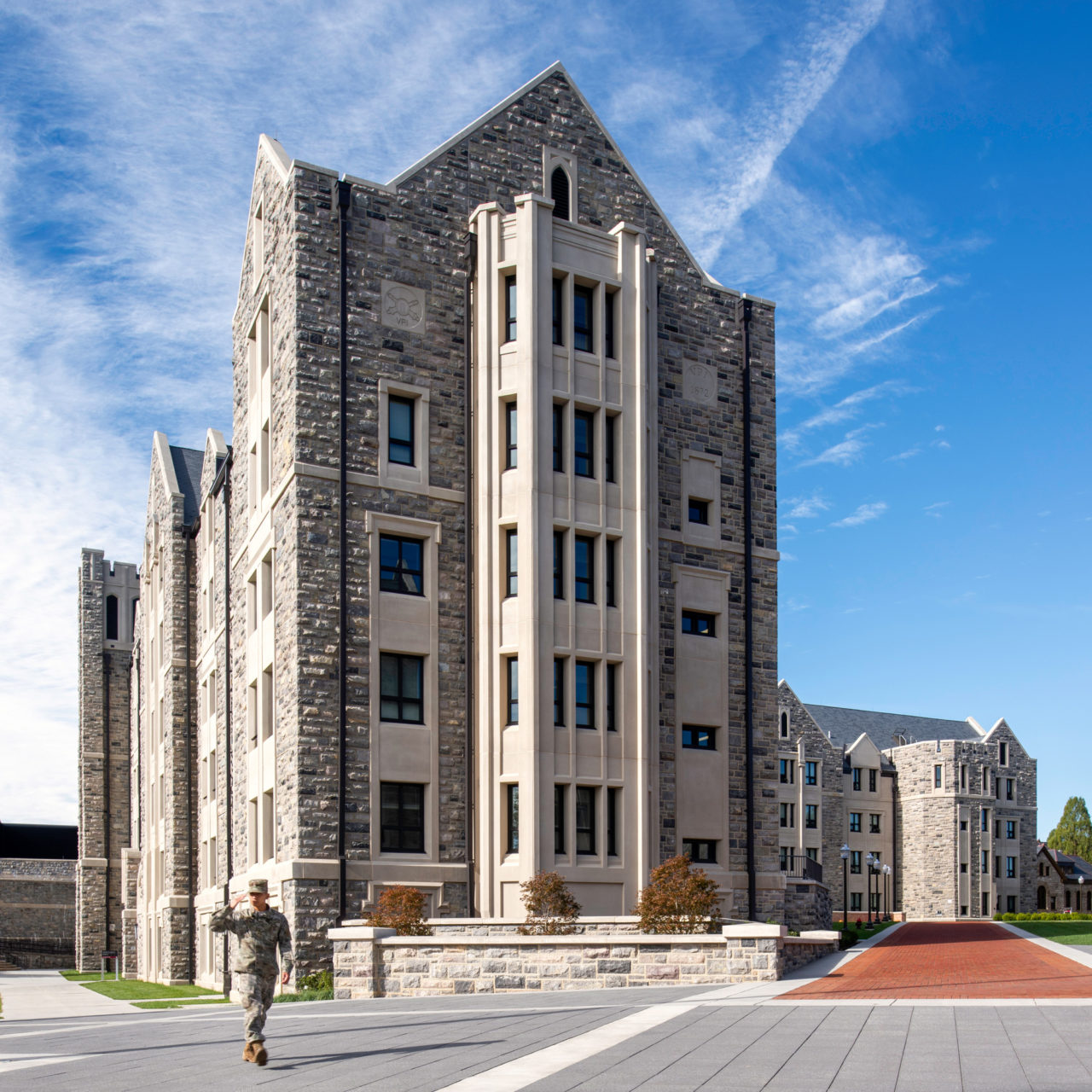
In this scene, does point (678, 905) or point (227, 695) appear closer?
point (678, 905)

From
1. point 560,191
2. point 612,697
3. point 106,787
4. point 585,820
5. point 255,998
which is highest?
point 560,191

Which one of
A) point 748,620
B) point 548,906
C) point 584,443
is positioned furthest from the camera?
point 748,620

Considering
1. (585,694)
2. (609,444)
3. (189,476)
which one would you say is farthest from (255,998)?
(189,476)

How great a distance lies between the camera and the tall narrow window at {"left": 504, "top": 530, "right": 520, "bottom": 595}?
25.2 meters

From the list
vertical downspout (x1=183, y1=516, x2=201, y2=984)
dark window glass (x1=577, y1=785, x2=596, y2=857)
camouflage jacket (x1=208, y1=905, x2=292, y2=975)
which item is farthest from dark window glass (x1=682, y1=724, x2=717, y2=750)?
vertical downspout (x1=183, y1=516, x2=201, y2=984)

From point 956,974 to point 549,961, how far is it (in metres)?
6.23

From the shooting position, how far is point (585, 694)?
25328mm

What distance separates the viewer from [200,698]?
125 feet

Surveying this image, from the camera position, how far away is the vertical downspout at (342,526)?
23.2 meters

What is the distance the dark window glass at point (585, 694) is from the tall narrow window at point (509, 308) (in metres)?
7.06

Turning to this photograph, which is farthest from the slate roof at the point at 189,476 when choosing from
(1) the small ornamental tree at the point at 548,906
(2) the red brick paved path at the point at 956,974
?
(2) the red brick paved path at the point at 956,974

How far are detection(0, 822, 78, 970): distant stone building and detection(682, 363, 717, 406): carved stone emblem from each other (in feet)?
161

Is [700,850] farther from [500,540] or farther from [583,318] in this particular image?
[583,318]

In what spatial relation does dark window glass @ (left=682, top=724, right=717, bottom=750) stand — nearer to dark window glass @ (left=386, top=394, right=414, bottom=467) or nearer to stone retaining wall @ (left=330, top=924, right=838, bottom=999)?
stone retaining wall @ (left=330, top=924, right=838, bottom=999)
